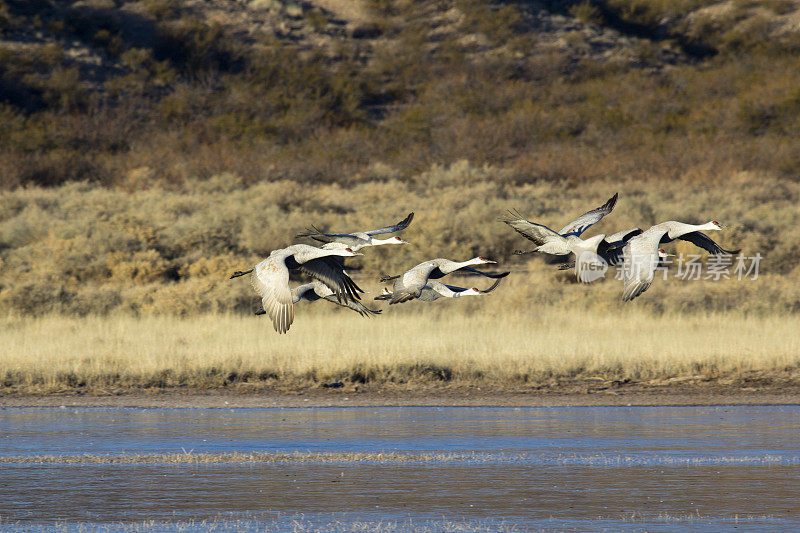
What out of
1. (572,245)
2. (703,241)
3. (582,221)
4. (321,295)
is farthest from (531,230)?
(321,295)

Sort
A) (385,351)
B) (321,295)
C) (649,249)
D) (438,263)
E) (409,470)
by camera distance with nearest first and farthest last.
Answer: (649,249) → (438,263) → (321,295) → (409,470) → (385,351)

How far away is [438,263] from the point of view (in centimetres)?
912

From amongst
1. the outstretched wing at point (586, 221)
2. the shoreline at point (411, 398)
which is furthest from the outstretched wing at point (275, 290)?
the shoreline at point (411, 398)

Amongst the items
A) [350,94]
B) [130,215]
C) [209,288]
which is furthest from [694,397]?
[350,94]

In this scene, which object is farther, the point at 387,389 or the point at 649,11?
the point at 649,11

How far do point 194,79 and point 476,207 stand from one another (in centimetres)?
2525

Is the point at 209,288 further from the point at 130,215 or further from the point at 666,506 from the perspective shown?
the point at 666,506

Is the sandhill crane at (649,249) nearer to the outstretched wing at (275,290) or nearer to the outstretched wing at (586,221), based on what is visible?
the outstretched wing at (586,221)

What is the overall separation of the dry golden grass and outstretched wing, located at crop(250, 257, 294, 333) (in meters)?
11.2

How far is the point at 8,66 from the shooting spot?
5509cm

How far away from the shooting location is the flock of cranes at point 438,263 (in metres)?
8.62

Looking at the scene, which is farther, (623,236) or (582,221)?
(582,221)

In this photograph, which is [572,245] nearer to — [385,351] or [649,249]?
[649,249]

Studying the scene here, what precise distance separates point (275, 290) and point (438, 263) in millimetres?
1288
